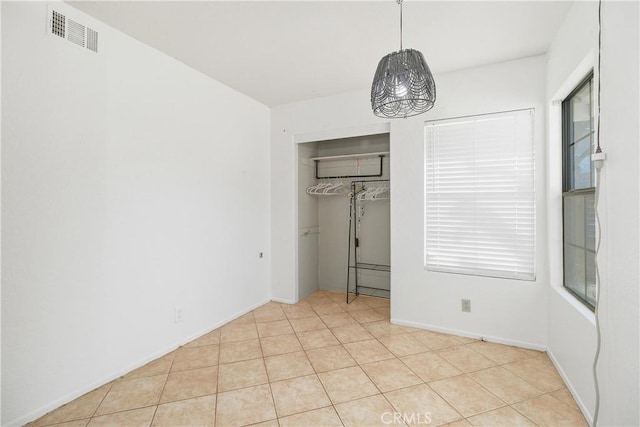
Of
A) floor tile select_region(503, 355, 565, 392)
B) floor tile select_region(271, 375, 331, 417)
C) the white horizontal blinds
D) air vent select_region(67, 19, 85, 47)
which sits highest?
air vent select_region(67, 19, 85, 47)

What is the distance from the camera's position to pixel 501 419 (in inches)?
69.9

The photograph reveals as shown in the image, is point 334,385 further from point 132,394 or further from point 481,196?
point 481,196

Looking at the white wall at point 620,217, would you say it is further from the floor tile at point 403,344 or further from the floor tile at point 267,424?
the floor tile at point 267,424

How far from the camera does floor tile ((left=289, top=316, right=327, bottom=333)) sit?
3.10m

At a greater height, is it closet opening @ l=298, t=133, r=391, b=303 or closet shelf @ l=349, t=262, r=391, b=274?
closet opening @ l=298, t=133, r=391, b=303

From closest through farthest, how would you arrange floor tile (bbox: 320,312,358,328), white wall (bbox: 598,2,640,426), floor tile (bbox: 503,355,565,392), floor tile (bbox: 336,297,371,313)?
1. white wall (bbox: 598,2,640,426)
2. floor tile (bbox: 503,355,565,392)
3. floor tile (bbox: 320,312,358,328)
4. floor tile (bbox: 336,297,371,313)

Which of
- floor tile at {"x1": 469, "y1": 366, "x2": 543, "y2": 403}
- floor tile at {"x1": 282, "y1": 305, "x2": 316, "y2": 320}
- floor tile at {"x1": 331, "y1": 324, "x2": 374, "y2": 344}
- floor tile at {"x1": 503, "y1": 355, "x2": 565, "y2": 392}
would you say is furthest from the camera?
floor tile at {"x1": 282, "y1": 305, "x2": 316, "y2": 320}

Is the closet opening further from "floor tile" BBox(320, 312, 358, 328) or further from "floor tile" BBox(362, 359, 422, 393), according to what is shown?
"floor tile" BBox(362, 359, 422, 393)

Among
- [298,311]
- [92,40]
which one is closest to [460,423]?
[298,311]

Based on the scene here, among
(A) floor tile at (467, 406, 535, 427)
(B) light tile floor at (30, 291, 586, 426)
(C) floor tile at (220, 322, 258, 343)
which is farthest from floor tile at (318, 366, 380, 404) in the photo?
(C) floor tile at (220, 322, 258, 343)

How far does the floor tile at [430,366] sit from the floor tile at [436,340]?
181 mm

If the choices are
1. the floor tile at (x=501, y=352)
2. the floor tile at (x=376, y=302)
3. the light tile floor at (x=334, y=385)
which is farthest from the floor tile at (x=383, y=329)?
the floor tile at (x=501, y=352)

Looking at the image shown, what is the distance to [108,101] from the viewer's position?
2.16 m

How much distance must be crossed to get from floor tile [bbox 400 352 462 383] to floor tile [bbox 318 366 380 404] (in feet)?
1.37
